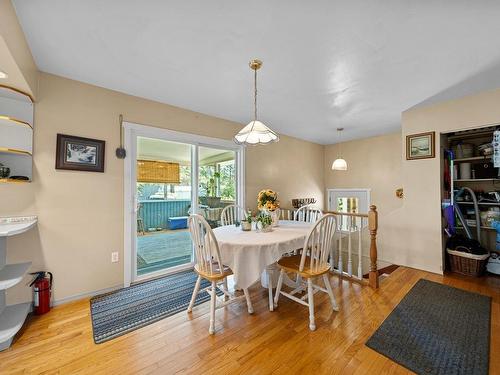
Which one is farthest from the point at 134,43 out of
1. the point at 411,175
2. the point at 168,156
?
the point at 411,175

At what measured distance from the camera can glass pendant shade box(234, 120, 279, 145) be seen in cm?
212

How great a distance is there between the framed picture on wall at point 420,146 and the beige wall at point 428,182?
60mm

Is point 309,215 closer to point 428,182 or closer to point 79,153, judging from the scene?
point 428,182

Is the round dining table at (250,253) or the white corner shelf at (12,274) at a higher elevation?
the round dining table at (250,253)

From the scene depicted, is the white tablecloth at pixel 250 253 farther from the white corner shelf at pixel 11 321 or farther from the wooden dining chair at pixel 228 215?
the white corner shelf at pixel 11 321

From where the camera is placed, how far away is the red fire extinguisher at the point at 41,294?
2045 mm

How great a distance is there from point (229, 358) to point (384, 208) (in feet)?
14.8

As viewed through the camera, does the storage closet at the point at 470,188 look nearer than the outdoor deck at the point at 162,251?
Yes

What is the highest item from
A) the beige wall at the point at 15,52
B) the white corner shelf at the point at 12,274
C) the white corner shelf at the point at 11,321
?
the beige wall at the point at 15,52

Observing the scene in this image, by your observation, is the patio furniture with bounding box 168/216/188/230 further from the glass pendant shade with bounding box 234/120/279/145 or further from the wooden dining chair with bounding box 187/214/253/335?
the glass pendant shade with bounding box 234/120/279/145

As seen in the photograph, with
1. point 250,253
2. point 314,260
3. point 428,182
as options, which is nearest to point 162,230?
point 250,253

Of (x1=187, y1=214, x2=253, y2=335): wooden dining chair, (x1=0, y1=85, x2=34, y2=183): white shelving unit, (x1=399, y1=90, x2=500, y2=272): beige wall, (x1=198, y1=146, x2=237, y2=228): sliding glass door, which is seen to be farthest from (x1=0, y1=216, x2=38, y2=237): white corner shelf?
(x1=399, y1=90, x2=500, y2=272): beige wall

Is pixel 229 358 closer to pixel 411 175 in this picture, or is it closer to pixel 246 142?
pixel 246 142

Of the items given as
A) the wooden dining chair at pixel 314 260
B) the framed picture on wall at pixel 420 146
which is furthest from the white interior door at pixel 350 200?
the wooden dining chair at pixel 314 260
